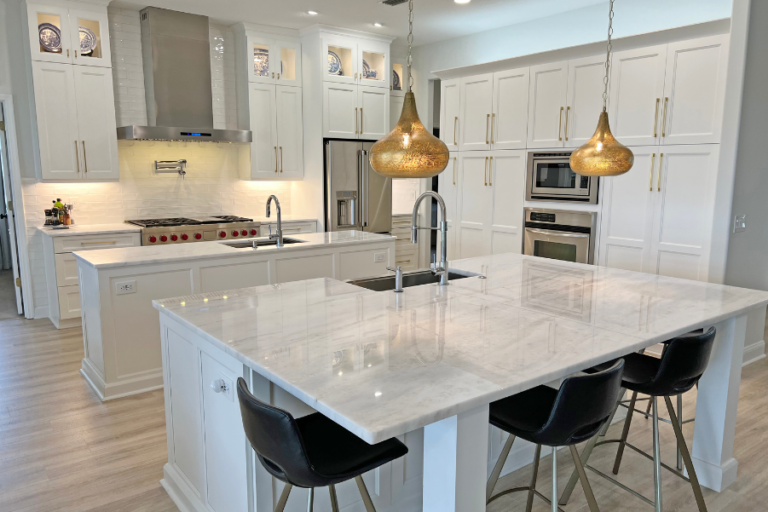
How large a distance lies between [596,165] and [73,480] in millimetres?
2867

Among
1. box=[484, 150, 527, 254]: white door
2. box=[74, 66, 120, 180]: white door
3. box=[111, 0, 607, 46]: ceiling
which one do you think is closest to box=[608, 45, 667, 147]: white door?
box=[484, 150, 527, 254]: white door

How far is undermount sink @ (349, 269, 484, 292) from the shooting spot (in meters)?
2.96

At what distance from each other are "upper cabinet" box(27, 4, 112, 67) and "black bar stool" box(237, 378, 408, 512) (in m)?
4.83

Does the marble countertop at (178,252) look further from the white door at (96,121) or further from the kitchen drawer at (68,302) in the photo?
the white door at (96,121)

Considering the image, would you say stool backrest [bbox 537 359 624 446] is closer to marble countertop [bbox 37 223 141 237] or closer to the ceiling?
the ceiling

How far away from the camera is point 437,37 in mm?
6652

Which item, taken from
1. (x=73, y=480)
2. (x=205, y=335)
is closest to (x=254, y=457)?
(x=205, y=335)

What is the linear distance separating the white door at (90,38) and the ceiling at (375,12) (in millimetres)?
299

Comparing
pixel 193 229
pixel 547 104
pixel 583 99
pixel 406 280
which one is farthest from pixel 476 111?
pixel 193 229

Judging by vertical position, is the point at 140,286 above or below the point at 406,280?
below

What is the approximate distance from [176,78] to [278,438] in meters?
5.19

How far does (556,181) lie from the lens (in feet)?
15.7

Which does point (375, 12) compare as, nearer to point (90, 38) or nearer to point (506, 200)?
point (506, 200)

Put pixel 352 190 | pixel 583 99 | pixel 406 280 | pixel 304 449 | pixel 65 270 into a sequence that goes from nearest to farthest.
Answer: pixel 304 449, pixel 406 280, pixel 583 99, pixel 65 270, pixel 352 190
